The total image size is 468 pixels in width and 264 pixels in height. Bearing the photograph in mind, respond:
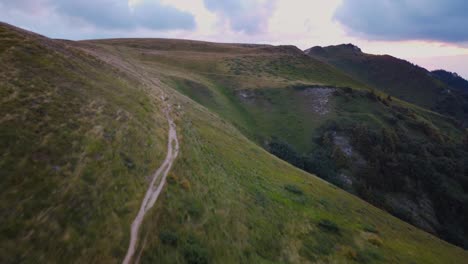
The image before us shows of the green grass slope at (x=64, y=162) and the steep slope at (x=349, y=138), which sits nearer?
the green grass slope at (x=64, y=162)

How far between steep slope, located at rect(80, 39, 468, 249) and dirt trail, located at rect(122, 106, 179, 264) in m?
39.4

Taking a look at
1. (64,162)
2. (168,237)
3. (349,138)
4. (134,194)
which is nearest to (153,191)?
(134,194)

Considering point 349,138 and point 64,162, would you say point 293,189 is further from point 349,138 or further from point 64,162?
point 349,138

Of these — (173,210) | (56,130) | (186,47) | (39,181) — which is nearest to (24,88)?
(56,130)

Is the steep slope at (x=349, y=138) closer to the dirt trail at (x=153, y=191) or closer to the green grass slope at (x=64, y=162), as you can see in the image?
the dirt trail at (x=153, y=191)

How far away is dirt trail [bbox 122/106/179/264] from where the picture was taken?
12.7 meters

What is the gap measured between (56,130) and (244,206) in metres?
14.3

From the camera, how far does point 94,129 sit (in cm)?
1969

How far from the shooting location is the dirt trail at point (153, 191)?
41.6 feet

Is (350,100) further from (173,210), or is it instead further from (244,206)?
(173,210)

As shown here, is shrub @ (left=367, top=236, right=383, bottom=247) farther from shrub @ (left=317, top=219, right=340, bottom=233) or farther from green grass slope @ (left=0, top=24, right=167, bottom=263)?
green grass slope @ (left=0, top=24, right=167, bottom=263)

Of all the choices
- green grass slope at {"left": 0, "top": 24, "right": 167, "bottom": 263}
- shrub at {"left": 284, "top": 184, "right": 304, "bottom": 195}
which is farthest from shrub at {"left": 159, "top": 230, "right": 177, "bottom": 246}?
A: shrub at {"left": 284, "top": 184, "right": 304, "bottom": 195}

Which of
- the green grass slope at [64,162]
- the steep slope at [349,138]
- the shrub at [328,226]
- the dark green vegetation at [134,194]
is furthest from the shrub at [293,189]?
the steep slope at [349,138]

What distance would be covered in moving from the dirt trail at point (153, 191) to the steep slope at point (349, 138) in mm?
39401
